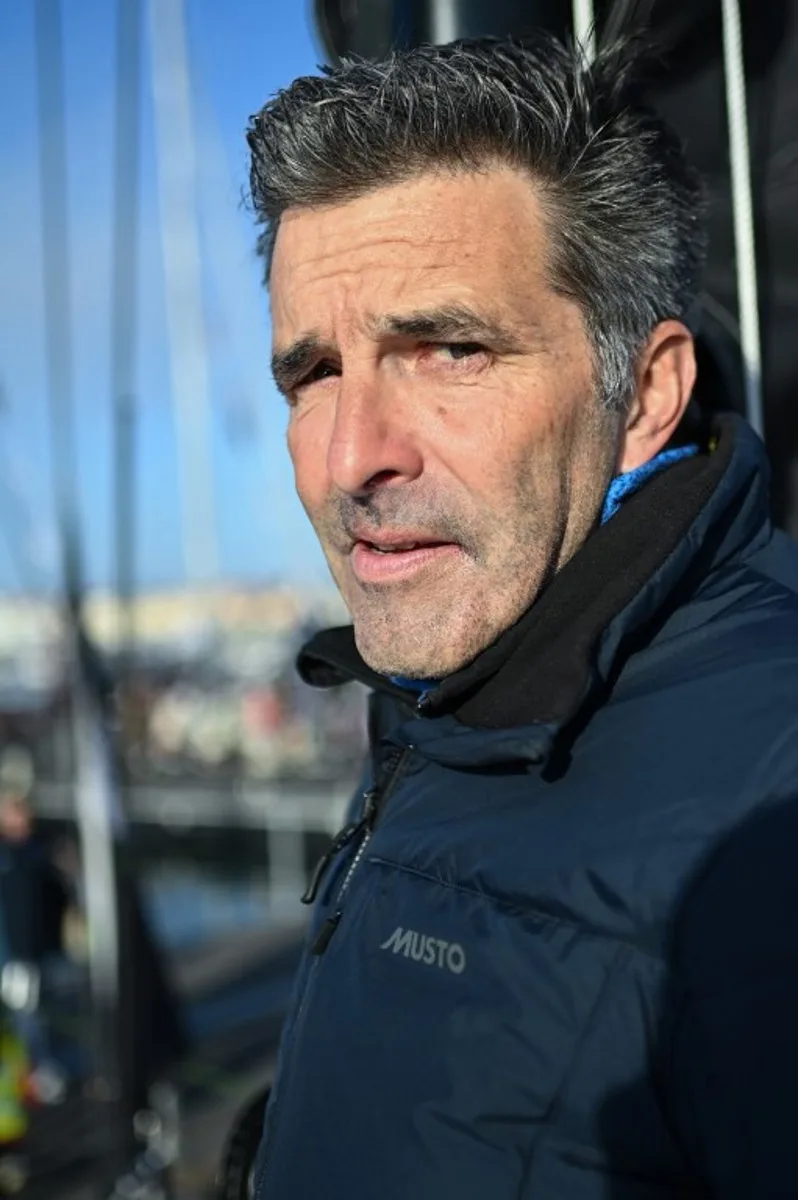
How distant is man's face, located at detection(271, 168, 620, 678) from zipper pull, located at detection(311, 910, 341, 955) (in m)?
0.28

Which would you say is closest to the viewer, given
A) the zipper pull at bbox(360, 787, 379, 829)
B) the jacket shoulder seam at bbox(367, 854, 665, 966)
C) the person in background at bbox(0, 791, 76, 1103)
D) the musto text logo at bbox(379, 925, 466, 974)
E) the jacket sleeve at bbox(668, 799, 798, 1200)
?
the jacket sleeve at bbox(668, 799, 798, 1200)

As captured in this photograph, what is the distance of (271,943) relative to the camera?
11.5 meters

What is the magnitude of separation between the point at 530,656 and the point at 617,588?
0.40ft

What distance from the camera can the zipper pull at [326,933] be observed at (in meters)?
1.42

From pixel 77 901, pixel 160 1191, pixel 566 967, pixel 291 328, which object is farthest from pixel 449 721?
pixel 77 901

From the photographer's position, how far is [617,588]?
1267 millimetres

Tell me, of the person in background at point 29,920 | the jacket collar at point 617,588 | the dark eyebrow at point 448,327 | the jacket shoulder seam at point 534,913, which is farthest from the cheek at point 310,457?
the person in background at point 29,920

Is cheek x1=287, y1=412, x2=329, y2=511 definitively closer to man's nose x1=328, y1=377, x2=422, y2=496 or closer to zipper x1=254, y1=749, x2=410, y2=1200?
man's nose x1=328, y1=377, x2=422, y2=496

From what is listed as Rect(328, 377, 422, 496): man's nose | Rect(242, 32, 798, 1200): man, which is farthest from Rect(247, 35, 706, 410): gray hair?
Rect(328, 377, 422, 496): man's nose

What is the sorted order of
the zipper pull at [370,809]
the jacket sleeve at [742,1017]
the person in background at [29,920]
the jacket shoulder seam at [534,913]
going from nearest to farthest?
1. the jacket sleeve at [742,1017]
2. the jacket shoulder seam at [534,913]
3. the zipper pull at [370,809]
4. the person in background at [29,920]

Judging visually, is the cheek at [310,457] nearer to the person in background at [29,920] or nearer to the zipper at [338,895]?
the zipper at [338,895]

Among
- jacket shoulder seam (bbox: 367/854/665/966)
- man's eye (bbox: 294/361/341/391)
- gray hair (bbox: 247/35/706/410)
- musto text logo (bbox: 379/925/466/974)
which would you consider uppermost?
gray hair (bbox: 247/35/706/410)

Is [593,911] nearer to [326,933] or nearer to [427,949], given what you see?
[427,949]

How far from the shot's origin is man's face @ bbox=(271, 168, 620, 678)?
1.38 metres
